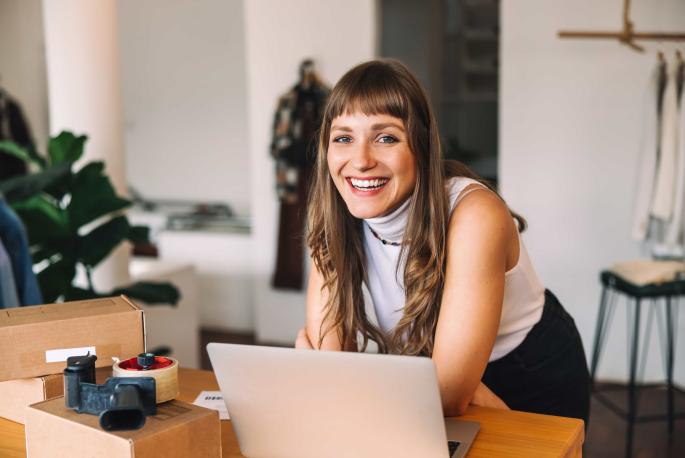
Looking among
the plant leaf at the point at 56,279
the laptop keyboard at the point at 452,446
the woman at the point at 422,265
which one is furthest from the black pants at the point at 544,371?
the plant leaf at the point at 56,279

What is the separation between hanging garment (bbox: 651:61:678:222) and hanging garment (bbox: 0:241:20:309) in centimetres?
290

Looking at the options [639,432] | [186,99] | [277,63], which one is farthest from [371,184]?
[186,99]

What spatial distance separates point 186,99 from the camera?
243 inches

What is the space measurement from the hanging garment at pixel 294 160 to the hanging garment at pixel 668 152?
1.91m

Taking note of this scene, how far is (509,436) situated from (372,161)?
1.91 ft

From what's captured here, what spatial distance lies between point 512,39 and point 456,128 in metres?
Result: 1.02

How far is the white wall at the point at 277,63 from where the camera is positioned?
15.5ft

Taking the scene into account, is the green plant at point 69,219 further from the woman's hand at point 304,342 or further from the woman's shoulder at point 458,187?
the woman's shoulder at point 458,187

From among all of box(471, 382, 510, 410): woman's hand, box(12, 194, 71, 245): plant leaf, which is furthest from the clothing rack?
box(471, 382, 510, 410): woman's hand

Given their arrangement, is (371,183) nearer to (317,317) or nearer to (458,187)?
(458,187)

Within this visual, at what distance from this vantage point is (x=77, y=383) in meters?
1.22

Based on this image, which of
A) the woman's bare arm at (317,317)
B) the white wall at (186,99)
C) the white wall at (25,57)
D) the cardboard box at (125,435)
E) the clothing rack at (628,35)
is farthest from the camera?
the white wall at (25,57)

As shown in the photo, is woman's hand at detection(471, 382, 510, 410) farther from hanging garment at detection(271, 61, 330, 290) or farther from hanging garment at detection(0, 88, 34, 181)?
hanging garment at detection(0, 88, 34, 181)

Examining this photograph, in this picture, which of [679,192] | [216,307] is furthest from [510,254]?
[216,307]
